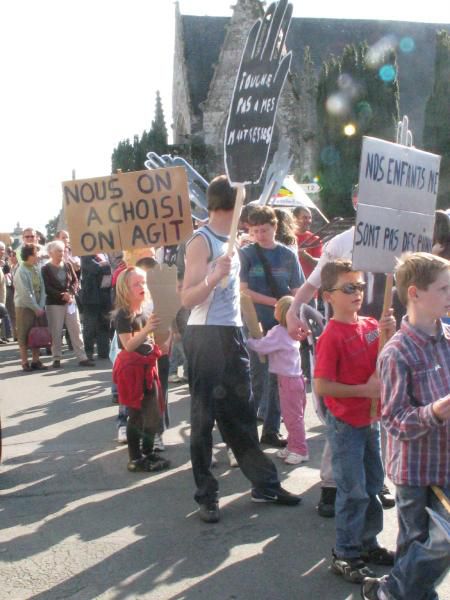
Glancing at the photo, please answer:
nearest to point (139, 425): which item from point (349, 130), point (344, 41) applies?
point (349, 130)

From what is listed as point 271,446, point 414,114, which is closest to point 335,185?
point 414,114

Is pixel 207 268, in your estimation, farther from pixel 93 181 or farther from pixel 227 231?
pixel 93 181

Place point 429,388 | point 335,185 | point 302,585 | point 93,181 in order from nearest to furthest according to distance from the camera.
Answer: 1. point 429,388
2. point 302,585
3. point 93,181
4. point 335,185

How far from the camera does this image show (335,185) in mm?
37844

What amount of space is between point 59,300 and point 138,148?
31.6m

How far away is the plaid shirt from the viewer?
9.41 feet

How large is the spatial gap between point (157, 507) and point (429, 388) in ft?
8.22

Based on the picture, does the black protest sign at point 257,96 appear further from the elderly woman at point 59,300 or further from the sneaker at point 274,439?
the elderly woman at point 59,300

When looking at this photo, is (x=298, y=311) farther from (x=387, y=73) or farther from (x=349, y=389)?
(x=387, y=73)

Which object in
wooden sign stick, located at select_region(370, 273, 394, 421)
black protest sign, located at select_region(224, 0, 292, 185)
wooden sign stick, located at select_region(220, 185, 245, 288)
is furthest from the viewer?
black protest sign, located at select_region(224, 0, 292, 185)

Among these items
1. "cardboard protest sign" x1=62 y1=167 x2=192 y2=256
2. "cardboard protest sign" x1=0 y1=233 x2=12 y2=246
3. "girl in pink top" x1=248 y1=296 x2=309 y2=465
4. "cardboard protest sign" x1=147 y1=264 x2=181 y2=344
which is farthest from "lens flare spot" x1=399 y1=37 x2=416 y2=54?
"cardboard protest sign" x1=147 y1=264 x2=181 y2=344

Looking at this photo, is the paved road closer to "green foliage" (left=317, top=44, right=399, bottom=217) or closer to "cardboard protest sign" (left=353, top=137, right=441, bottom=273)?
"cardboard protest sign" (left=353, top=137, right=441, bottom=273)

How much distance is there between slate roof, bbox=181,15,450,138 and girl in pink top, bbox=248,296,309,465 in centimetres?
3896

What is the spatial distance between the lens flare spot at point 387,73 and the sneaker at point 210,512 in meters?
37.1
